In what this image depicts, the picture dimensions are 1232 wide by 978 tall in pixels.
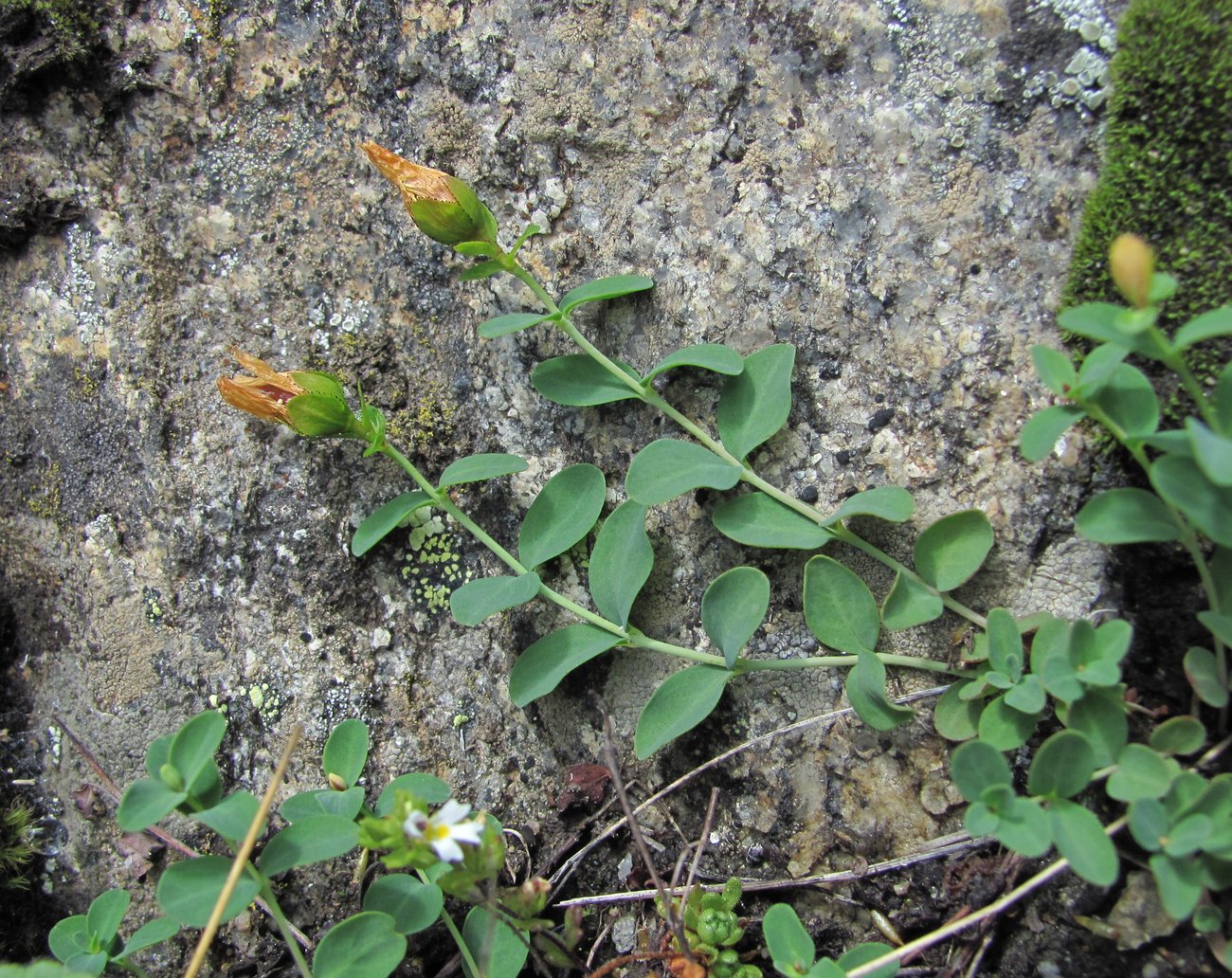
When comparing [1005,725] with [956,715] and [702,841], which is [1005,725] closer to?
[956,715]

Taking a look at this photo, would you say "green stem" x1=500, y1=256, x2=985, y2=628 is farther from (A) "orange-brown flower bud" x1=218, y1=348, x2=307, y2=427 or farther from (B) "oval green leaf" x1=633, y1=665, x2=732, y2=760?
(A) "orange-brown flower bud" x1=218, y1=348, x2=307, y2=427

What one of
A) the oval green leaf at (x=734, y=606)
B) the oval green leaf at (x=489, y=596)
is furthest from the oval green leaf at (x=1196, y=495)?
the oval green leaf at (x=489, y=596)

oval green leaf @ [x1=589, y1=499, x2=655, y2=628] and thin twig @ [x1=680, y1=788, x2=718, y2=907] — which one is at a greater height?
oval green leaf @ [x1=589, y1=499, x2=655, y2=628]

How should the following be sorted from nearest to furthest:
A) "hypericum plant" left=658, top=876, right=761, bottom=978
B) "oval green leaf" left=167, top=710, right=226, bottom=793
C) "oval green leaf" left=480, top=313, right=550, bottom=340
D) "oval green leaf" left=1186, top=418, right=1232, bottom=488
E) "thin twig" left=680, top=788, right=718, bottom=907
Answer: "oval green leaf" left=1186, top=418, right=1232, bottom=488, "oval green leaf" left=167, top=710, right=226, bottom=793, "hypericum plant" left=658, top=876, right=761, bottom=978, "thin twig" left=680, top=788, right=718, bottom=907, "oval green leaf" left=480, top=313, right=550, bottom=340

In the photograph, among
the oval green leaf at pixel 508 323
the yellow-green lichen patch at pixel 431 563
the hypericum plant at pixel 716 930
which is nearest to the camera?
the hypericum plant at pixel 716 930

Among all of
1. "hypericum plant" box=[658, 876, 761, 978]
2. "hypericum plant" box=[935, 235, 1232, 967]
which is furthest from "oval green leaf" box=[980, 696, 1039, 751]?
"hypericum plant" box=[658, 876, 761, 978]

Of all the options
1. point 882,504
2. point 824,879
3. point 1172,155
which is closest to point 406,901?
point 824,879

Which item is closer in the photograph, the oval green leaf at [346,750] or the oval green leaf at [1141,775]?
the oval green leaf at [1141,775]

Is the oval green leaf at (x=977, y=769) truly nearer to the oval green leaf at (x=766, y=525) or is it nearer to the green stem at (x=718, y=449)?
the green stem at (x=718, y=449)
